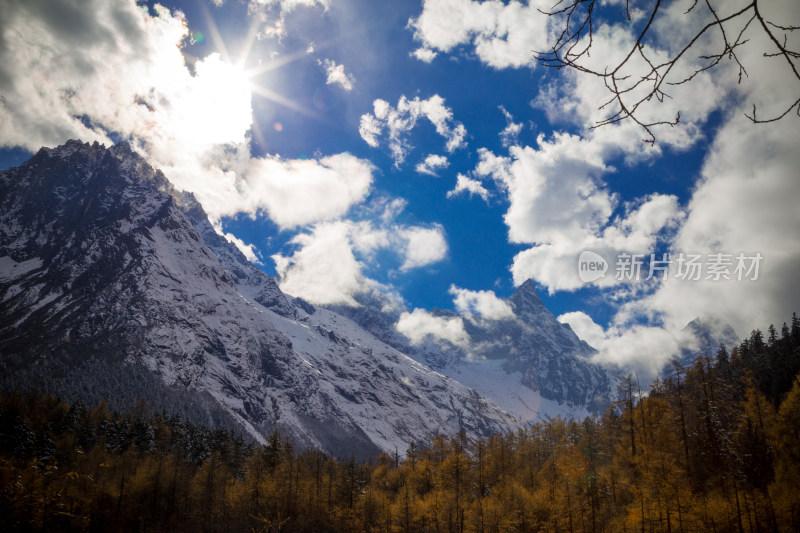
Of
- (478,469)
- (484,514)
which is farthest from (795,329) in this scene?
(484,514)

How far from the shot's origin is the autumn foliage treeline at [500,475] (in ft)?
85.9

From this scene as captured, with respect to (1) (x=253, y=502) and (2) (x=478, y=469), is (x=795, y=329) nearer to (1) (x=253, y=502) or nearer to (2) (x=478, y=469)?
(2) (x=478, y=469)

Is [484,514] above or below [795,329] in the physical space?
below

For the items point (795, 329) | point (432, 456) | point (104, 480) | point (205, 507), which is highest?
point (795, 329)

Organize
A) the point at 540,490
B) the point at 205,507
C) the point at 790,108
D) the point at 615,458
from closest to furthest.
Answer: the point at 790,108 < the point at 540,490 < the point at 615,458 < the point at 205,507

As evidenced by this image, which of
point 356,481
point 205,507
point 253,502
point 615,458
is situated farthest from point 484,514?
point 205,507

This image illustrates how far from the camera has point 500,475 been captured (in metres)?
50.8

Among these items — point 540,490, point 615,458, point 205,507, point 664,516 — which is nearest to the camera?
point 664,516

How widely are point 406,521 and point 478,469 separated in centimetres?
1448

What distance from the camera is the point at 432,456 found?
63.2 m

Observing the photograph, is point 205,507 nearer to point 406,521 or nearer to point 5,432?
point 5,432

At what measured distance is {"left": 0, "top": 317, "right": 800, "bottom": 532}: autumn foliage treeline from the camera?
26.2m

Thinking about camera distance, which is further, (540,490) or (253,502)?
(253,502)

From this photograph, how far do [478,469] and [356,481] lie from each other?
17.0 m
